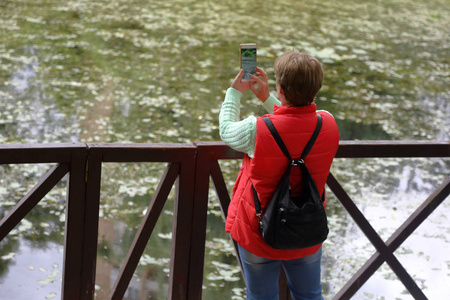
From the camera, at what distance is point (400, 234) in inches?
132

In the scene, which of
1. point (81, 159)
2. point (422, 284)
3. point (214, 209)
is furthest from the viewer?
point (214, 209)

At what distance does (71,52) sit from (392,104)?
623 centimetres

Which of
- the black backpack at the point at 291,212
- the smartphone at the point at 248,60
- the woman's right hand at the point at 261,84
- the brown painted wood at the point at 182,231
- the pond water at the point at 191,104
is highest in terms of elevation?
the smartphone at the point at 248,60

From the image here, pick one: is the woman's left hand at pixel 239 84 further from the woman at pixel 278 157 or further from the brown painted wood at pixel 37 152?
the brown painted wood at pixel 37 152

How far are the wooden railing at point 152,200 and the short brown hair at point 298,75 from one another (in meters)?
0.68

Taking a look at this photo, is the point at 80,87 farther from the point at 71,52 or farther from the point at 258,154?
the point at 258,154

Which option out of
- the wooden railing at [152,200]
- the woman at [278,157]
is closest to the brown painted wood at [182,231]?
the wooden railing at [152,200]

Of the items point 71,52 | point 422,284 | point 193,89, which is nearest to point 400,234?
point 422,284

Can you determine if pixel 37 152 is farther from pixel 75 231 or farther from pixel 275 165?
pixel 275 165

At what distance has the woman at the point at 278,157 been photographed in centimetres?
238

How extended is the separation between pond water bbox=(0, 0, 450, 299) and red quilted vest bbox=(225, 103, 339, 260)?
270 centimetres

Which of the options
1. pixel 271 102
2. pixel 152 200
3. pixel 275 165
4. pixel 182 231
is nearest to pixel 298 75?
pixel 275 165

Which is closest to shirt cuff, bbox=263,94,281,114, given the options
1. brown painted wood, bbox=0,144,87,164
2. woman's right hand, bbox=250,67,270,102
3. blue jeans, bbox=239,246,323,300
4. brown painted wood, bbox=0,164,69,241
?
woman's right hand, bbox=250,67,270,102

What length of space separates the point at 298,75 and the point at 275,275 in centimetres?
90
